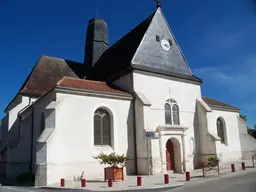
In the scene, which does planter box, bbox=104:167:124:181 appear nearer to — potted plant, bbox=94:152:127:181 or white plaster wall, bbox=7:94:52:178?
potted plant, bbox=94:152:127:181

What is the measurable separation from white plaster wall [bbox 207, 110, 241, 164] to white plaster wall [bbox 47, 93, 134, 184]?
9247mm

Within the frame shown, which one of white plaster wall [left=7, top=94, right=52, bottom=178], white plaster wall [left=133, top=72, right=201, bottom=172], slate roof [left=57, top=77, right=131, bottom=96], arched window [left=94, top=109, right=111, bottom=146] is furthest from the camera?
white plaster wall [left=7, top=94, right=52, bottom=178]

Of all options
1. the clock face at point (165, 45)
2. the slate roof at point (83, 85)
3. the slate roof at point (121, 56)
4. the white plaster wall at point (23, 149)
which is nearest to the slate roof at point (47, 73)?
the slate roof at point (121, 56)

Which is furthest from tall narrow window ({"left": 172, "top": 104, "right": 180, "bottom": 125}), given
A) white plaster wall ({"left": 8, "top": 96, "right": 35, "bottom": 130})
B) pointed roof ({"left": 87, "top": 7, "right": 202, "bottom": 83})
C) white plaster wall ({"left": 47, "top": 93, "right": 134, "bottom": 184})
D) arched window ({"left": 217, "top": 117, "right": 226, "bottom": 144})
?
white plaster wall ({"left": 8, "top": 96, "right": 35, "bottom": 130})

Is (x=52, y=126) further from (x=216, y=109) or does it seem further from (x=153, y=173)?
(x=216, y=109)

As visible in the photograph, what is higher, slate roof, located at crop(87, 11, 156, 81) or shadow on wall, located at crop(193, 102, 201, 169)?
slate roof, located at crop(87, 11, 156, 81)

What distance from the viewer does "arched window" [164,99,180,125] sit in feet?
57.5

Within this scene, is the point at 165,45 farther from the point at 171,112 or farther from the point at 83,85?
the point at 83,85

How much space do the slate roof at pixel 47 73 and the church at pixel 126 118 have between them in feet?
0.29

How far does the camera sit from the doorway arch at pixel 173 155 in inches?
648

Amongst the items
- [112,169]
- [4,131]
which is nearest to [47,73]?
[4,131]

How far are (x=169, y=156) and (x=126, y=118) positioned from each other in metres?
4.17

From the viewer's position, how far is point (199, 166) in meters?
18.1

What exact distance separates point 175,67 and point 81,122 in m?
9.46
